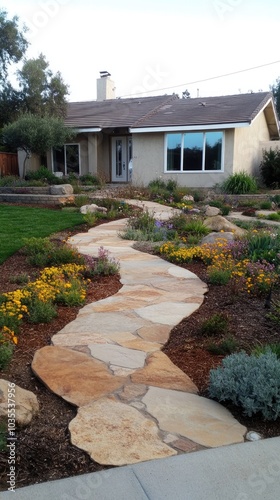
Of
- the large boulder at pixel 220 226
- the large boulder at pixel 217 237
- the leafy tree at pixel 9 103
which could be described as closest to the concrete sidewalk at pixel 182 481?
the large boulder at pixel 217 237

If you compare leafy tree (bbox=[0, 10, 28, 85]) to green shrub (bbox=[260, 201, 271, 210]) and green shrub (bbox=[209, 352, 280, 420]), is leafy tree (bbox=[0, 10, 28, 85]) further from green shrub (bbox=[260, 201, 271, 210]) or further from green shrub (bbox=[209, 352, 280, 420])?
green shrub (bbox=[209, 352, 280, 420])

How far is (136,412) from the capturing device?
260 centimetres

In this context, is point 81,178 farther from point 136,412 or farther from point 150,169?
point 136,412

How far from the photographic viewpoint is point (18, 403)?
2.54 meters

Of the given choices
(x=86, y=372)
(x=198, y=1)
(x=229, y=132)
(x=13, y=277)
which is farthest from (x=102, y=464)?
(x=229, y=132)

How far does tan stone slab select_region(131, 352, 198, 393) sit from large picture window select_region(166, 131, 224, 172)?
15296mm

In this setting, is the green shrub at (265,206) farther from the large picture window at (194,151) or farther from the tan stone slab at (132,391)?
the tan stone slab at (132,391)

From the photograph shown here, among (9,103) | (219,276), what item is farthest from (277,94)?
(219,276)

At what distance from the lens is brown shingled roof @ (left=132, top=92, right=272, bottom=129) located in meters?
17.2

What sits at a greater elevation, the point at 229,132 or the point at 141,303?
the point at 229,132

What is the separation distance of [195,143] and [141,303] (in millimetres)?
14306

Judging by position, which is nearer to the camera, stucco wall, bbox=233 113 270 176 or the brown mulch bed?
the brown mulch bed

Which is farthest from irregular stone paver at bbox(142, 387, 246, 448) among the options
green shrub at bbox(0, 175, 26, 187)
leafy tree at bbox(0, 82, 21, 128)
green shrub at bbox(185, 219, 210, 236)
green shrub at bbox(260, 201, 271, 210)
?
leafy tree at bbox(0, 82, 21, 128)

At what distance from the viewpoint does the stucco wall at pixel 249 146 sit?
701 inches
